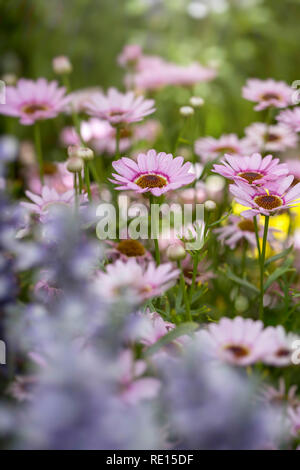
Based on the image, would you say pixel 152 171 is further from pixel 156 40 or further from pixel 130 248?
pixel 156 40

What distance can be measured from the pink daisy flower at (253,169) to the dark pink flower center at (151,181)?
0.07 m

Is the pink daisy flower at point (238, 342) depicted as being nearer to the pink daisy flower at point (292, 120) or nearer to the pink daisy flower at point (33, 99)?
the pink daisy flower at point (292, 120)

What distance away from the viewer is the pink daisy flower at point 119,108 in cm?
79

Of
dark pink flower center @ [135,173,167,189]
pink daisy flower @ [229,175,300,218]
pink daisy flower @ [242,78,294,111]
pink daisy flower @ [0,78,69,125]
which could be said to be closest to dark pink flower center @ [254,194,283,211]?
pink daisy flower @ [229,175,300,218]

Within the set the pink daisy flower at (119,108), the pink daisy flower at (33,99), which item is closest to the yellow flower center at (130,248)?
the pink daisy flower at (119,108)

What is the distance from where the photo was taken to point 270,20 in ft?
6.96

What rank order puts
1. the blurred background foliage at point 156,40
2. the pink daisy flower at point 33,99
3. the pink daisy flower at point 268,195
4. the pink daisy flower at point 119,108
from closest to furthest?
1. the pink daisy flower at point 268,195
2. the pink daisy flower at point 119,108
3. the pink daisy flower at point 33,99
4. the blurred background foliage at point 156,40

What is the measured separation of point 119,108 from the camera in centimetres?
85

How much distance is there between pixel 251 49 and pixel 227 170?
1.49 metres

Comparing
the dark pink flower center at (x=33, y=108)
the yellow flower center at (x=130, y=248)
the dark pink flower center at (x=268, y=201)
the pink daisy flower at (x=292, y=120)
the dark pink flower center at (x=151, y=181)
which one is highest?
the dark pink flower center at (x=33, y=108)

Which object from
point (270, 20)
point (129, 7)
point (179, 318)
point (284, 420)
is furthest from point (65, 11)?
point (284, 420)

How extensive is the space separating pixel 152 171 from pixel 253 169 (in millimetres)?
130
